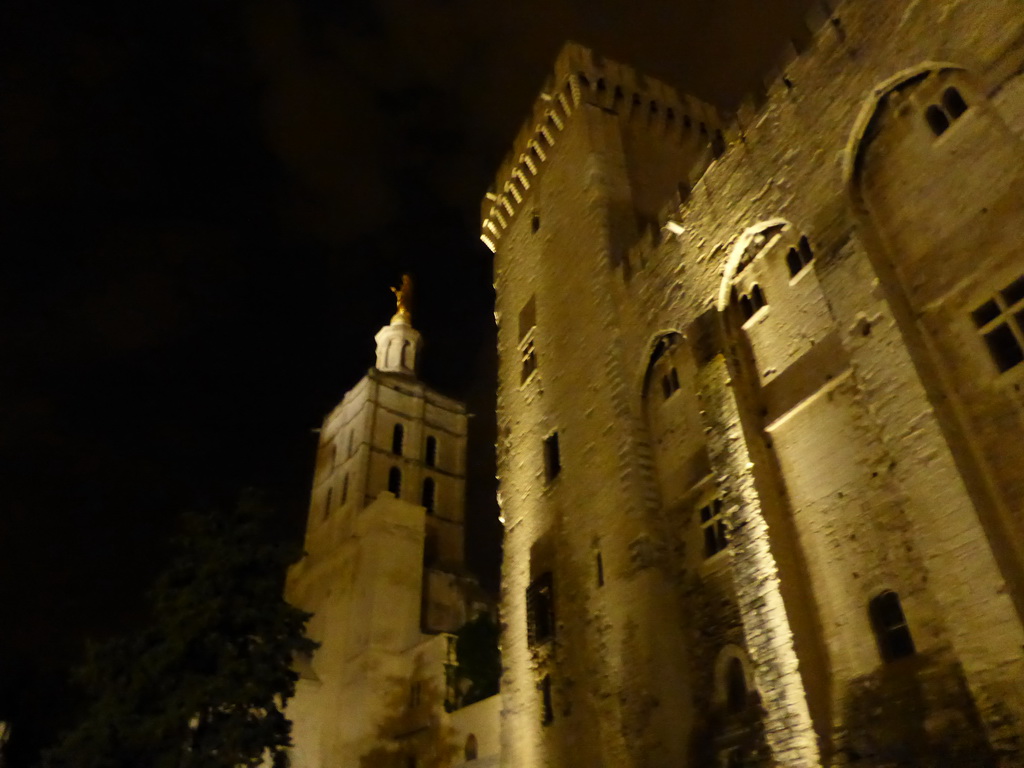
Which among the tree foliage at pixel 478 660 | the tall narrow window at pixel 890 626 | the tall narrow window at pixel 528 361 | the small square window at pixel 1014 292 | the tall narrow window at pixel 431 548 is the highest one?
the tall narrow window at pixel 431 548

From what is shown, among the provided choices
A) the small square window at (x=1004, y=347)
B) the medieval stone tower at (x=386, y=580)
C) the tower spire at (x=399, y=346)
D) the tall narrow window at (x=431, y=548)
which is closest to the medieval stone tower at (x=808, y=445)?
the small square window at (x=1004, y=347)

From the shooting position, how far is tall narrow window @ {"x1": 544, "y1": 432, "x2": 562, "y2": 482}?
1522 cm

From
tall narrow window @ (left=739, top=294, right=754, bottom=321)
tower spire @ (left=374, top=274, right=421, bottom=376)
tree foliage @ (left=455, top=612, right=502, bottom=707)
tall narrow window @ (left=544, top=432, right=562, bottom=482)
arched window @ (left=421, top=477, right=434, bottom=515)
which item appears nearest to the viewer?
tall narrow window @ (left=739, top=294, right=754, bottom=321)

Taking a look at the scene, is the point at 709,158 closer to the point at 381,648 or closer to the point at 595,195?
the point at 595,195

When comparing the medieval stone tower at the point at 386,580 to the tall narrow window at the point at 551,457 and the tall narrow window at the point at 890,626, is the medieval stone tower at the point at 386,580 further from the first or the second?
the tall narrow window at the point at 890,626

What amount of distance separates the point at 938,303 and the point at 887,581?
2989 mm

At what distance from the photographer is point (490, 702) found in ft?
60.5

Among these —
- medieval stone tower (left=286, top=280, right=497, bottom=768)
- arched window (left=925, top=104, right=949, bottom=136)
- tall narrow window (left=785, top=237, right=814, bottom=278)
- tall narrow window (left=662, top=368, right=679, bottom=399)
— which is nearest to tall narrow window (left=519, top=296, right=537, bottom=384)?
tall narrow window (left=662, top=368, right=679, bottom=399)

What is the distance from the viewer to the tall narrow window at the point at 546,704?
→ 42.8ft

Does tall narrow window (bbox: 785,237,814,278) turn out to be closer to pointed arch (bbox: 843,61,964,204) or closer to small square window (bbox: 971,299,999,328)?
pointed arch (bbox: 843,61,964,204)

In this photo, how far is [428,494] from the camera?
35719 millimetres

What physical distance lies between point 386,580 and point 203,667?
13509 millimetres

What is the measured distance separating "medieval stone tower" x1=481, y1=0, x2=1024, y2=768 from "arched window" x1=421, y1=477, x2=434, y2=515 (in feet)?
66.2

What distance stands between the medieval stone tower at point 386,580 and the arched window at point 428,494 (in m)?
0.13
